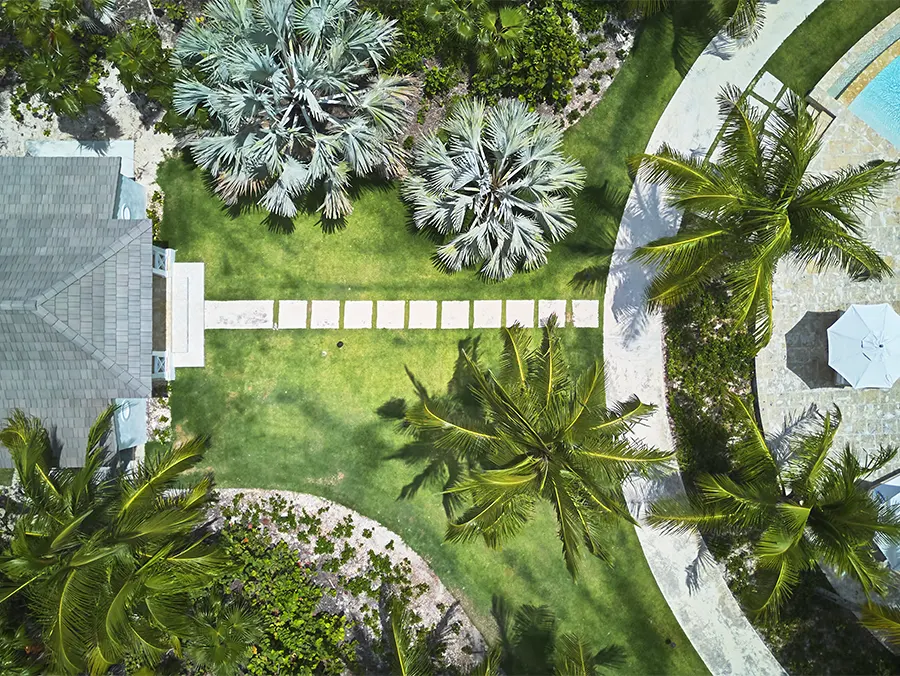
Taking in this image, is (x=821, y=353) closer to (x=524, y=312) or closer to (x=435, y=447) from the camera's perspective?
(x=524, y=312)

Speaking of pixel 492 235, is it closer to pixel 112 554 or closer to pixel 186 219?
pixel 186 219

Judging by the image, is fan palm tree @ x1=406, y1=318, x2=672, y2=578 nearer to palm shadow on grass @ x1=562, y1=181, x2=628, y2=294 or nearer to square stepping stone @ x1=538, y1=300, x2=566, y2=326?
square stepping stone @ x1=538, y1=300, x2=566, y2=326

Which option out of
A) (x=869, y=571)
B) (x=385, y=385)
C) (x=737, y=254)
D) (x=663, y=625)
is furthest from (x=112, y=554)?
(x=869, y=571)

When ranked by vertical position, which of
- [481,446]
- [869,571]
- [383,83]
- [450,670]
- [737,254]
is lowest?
[450,670]

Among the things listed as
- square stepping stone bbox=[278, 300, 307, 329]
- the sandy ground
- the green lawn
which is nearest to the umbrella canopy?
the green lawn

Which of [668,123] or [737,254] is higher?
[668,123]

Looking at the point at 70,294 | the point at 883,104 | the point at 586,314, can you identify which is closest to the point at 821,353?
the point at 586,314

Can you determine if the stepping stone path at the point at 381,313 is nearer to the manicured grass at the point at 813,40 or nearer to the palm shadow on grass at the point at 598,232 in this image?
the palm shadow on grass at the point at 598,232
